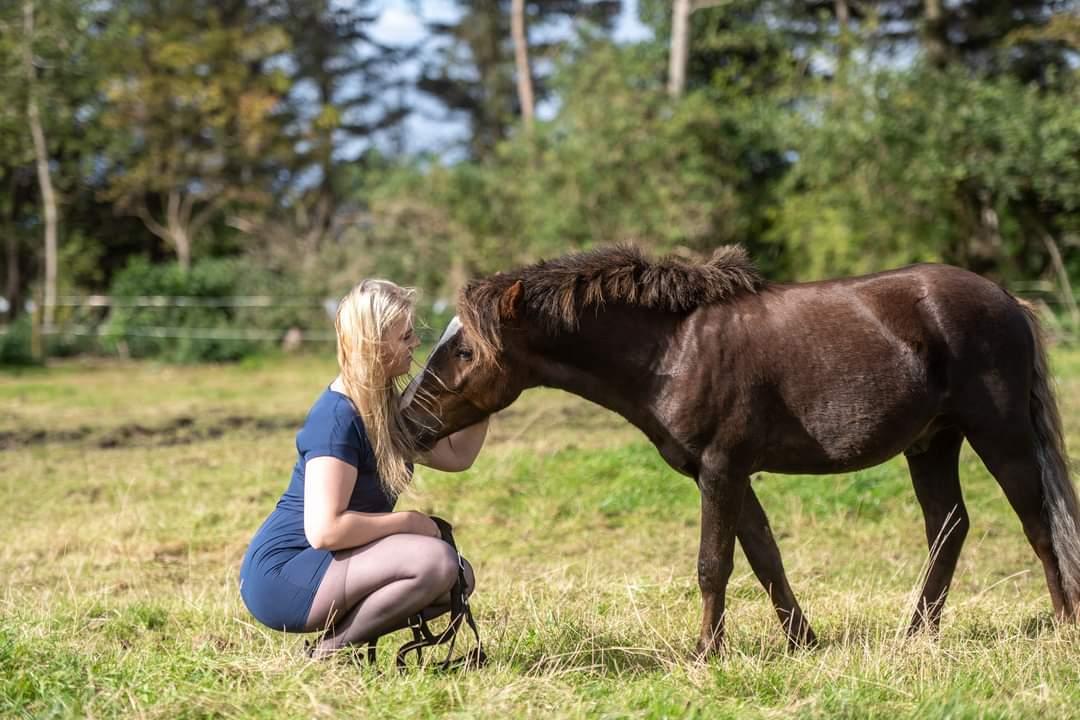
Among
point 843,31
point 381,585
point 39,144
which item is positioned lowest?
point 381,585

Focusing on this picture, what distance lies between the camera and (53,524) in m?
7.12

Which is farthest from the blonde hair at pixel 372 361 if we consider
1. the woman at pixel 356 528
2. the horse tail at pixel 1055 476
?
the horse tail at pixel 1055 476

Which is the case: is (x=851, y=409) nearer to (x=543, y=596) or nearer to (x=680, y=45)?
(x=543, y=596)

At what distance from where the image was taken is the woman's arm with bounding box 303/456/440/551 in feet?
11.5

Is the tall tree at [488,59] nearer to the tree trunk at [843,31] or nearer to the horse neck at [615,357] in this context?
the tree trunk at [843,31]

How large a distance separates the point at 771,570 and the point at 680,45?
22.2m

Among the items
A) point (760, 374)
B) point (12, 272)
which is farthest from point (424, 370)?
point (12, 272)

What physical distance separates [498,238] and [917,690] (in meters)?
22.7

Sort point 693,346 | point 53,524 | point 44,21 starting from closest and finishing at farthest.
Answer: point 693,346 → point 53,524 → point 44,21

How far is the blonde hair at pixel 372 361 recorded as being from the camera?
364 centimetres

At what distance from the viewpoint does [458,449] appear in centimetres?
419

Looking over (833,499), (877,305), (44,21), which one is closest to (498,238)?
(44,21)

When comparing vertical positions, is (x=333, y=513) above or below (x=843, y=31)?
below

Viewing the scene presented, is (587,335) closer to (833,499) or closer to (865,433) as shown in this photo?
(865,433)
